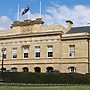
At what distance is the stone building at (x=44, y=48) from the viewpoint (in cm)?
4659

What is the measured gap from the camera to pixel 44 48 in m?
49.5

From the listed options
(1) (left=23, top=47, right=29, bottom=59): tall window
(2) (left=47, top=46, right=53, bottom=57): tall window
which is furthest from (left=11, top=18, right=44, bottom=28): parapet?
(2) (left=47, top=46, right=53, bottom=57): tall window

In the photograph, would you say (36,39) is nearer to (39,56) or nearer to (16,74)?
(39,56)

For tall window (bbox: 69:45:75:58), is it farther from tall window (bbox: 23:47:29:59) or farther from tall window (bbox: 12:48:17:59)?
tall window (bbox: 12:48:17:59)

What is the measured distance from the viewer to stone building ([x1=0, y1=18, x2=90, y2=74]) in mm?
46594

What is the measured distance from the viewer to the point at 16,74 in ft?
99.5

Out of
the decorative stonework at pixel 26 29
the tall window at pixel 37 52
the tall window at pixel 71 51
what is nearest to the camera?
the tall window at pixel 71 51

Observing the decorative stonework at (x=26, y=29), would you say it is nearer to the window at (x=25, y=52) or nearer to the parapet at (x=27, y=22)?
the parapet at (x=27, y=22)

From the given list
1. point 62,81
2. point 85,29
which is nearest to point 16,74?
point 62,81

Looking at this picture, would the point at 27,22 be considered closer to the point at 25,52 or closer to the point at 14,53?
the point at 25,52

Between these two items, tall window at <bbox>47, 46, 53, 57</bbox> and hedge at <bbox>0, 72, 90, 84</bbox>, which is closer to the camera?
hedge at <bbox>0, 72, 90, 84</bbox>

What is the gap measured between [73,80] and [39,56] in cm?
2022

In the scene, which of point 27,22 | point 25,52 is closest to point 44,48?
point 25,52

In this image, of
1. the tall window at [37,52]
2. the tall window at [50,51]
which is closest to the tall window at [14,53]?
the tall window at [37,52]
